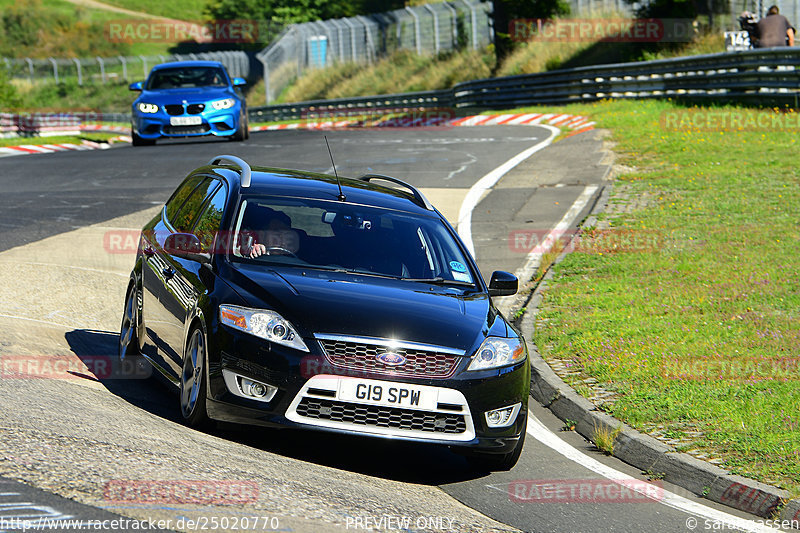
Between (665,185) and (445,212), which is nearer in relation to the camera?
(445,212)

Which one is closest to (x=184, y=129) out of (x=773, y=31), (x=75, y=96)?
(x=773, y=31)

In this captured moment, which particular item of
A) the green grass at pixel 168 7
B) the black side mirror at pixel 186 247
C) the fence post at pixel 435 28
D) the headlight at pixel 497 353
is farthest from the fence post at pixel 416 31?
the green grass at pixel 168 7

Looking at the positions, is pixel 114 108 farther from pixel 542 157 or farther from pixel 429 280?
pixel 429 280

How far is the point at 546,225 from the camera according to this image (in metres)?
15.4

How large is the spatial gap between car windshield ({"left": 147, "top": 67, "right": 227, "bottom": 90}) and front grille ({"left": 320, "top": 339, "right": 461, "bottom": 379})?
18622 millimetres

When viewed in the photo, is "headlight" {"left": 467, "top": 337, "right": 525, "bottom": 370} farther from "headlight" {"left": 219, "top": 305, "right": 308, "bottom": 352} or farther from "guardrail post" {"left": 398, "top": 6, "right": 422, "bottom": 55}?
"guardrail post" {"left": 398, "top": 6, "right": 422, "bottom": 55}

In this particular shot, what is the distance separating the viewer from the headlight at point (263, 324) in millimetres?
6211

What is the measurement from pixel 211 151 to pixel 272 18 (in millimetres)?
69157

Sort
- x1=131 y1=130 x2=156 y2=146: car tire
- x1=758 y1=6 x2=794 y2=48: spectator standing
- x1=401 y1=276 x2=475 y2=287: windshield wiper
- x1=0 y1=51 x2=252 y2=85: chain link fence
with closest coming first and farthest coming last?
1. x1=401 y1=276 x2=475 y2=287: windshield wiper
2. x1=131 y1=130 x2=156 y2=146: car tire
3. x1=758 y1=6 x2=794 y2=48: spectator standing
4. x1=0 y1=51 x2=252 y2=85: chain link fence

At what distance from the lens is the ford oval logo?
618 centimetres

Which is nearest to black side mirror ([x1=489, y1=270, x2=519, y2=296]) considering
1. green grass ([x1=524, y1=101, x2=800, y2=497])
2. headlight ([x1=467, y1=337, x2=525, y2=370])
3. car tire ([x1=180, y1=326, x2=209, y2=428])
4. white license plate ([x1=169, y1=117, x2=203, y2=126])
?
headlight ([x1=467, y1=337, x2=525, y2=370])

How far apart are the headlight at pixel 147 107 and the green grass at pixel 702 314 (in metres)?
10.5

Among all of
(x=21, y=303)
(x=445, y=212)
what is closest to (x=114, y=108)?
(x=445, y=212)

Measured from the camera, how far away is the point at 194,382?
669cm
